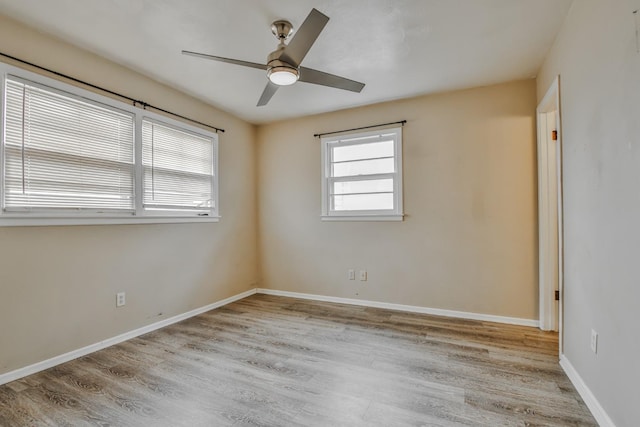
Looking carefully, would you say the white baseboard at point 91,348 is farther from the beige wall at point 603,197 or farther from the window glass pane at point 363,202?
the beige wall at point 603,197

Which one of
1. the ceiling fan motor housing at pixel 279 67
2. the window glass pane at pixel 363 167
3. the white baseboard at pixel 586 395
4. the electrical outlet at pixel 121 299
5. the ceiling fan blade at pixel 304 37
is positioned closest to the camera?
the white baseboard at pixel 586 395

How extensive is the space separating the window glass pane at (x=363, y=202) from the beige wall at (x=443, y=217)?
207 millimetres

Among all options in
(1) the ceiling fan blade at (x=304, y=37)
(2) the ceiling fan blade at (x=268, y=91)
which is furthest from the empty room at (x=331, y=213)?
(2) the ceiling fan blade at (x=268, y=91)

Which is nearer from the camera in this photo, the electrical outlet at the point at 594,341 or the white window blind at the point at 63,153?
the electrical outlet at the point at 594,341

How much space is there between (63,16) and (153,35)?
0.55 meters

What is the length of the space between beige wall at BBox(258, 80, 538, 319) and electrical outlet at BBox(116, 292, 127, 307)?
81.2 inches

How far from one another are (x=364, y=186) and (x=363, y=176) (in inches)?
5.1

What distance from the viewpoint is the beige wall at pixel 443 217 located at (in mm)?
3082

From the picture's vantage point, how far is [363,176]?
3857 mm

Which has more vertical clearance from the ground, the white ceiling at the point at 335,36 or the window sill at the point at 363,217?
the white ceiling at the point at 335,36

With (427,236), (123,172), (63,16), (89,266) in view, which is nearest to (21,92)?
(63,16)

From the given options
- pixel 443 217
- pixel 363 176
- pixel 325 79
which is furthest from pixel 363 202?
pixel 325 79

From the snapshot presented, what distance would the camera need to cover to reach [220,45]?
95.3 inches

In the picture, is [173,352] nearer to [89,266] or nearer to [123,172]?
[89,266]
